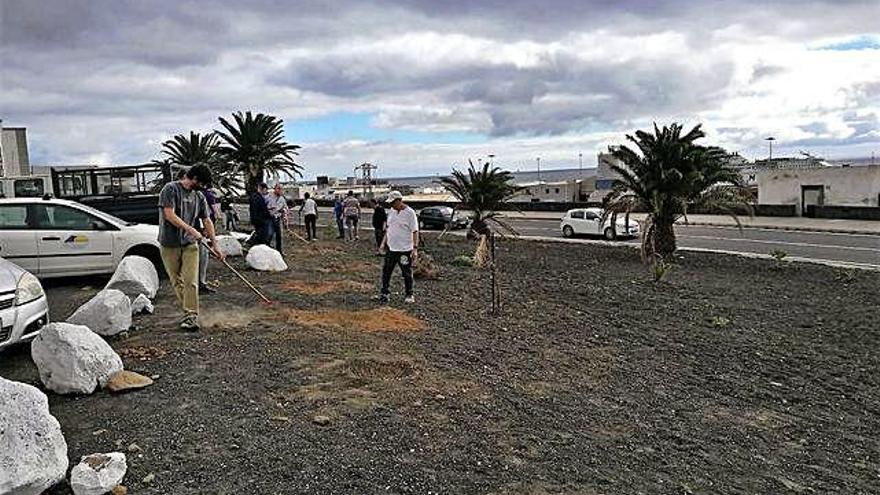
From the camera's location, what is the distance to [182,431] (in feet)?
15.2

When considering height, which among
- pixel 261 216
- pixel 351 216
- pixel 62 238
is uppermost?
pixel 261 216

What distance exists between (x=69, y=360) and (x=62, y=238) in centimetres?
587

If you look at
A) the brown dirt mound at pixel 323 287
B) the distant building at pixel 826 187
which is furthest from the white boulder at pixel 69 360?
the distant building at pixel 826 187

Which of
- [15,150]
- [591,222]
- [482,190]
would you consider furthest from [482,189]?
[15,150]

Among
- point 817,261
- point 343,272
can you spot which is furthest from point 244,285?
point 817,261

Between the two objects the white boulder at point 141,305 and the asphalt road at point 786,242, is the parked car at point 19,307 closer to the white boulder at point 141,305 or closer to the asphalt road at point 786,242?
the white boulder at point 141,305

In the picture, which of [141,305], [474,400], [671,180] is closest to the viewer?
[474,400]

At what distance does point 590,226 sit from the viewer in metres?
33.9

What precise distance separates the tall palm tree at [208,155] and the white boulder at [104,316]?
28.4 metres

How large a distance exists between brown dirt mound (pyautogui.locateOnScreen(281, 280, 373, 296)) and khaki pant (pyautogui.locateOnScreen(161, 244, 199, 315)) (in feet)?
10.1

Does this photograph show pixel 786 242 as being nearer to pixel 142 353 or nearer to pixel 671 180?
pixel 671 180

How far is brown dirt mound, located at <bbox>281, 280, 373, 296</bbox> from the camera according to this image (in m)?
10.6

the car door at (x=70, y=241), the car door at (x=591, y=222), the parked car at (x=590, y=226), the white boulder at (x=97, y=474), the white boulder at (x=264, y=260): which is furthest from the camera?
the car door at (x=591, y=222)

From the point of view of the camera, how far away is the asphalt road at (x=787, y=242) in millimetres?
24078
